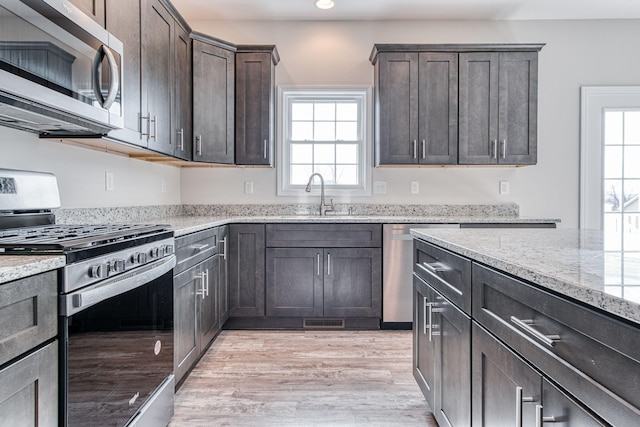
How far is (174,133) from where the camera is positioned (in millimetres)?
2727

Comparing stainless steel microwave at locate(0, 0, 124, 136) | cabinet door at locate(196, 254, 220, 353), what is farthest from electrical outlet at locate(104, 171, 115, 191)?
cabinet door at locate(196, 254, 220, 353)

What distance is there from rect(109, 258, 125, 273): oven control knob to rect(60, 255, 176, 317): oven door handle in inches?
0.8

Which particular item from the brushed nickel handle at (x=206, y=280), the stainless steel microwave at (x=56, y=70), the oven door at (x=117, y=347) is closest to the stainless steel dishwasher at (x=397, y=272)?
the brushed nickel handle at (x=206, y=280)

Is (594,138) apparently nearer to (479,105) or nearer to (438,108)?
(479,105)

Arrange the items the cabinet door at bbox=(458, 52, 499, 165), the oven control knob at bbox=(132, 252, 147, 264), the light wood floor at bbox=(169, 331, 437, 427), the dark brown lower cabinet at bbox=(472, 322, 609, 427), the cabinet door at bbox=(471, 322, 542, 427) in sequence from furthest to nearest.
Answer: the cabinet door at bbox=(458, 52, 499, 165) < the light wood floor at bbox=(169, 331, 437, 427) < the oven control knob at bbox=(132, 252, 147, 264) < the cabinet door at bbox=(471, 322, 542, 427) < the dark brown lower cabinet at bbox=(472, 322, 609, 427)

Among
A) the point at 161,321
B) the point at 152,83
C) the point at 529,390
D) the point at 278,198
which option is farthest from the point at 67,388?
the point at 278,198

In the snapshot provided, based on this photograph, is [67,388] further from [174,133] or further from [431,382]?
[174,133]

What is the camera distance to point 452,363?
4.71 feet

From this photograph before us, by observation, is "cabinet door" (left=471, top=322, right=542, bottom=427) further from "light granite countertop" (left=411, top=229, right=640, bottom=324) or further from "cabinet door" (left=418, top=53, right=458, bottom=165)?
"cabinet door" (left=418, top=53, right=458, bottom=165)

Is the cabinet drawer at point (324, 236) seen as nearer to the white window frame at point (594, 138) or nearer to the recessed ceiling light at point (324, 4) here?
the recessed ceiling light at point (324, 4)

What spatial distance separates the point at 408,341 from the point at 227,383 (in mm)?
A: 1348

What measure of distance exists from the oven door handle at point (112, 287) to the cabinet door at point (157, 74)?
3.23 ft

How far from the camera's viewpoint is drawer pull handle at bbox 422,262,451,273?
1517mm

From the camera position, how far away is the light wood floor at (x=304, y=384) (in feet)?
6.07
